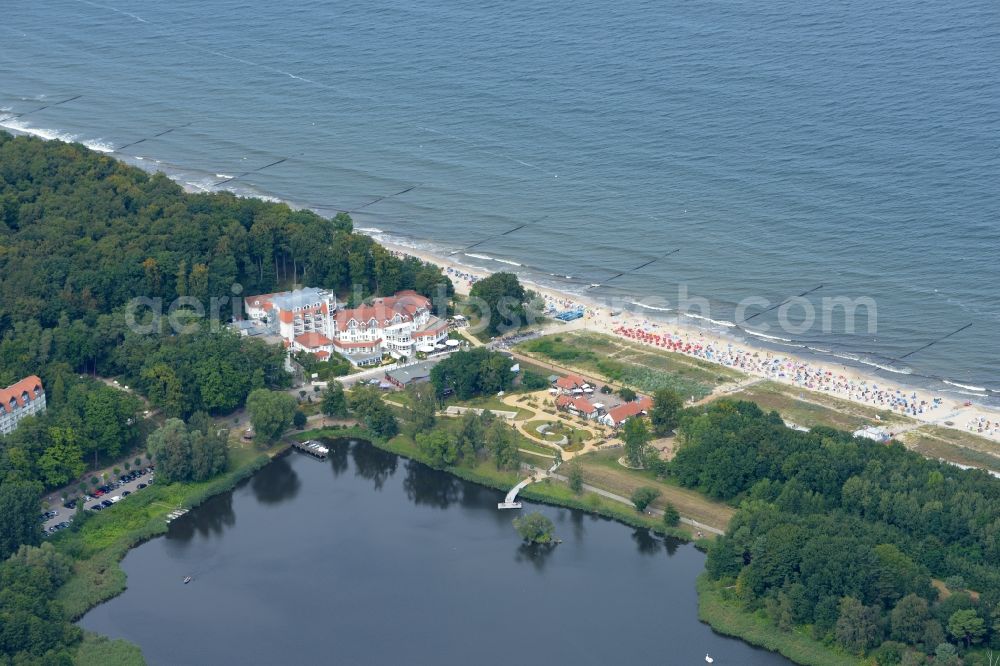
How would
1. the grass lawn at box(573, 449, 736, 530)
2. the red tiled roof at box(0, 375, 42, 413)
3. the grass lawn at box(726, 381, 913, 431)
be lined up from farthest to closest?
the grass lawn at box(726, 381, 913, 431), the red tiled roof at box(0, 375, 42, 413), the grass lawn at box(573, 449, 736, 530)

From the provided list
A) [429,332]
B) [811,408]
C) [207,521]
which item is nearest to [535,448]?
[429,332]

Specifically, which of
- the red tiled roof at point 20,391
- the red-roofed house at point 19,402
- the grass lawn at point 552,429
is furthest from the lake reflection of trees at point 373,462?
the red tiled roof at point 20,391

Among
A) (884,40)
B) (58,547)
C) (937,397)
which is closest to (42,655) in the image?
(58,547)

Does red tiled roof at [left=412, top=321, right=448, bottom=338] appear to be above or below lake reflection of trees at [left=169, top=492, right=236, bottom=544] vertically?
above

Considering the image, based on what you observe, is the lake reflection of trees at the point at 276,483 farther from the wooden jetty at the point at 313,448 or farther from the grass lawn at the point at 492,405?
the grass lawn at the point at 492,405

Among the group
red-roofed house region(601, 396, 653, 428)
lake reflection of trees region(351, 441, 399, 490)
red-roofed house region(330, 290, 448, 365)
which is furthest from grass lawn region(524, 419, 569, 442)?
red-roofed house region(330, 290, 448, 365)

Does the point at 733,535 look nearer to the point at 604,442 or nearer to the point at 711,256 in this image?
the point at 604,442

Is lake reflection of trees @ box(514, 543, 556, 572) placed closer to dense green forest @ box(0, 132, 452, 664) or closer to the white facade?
dense green forest @ box(0, 132, 452, 664)
